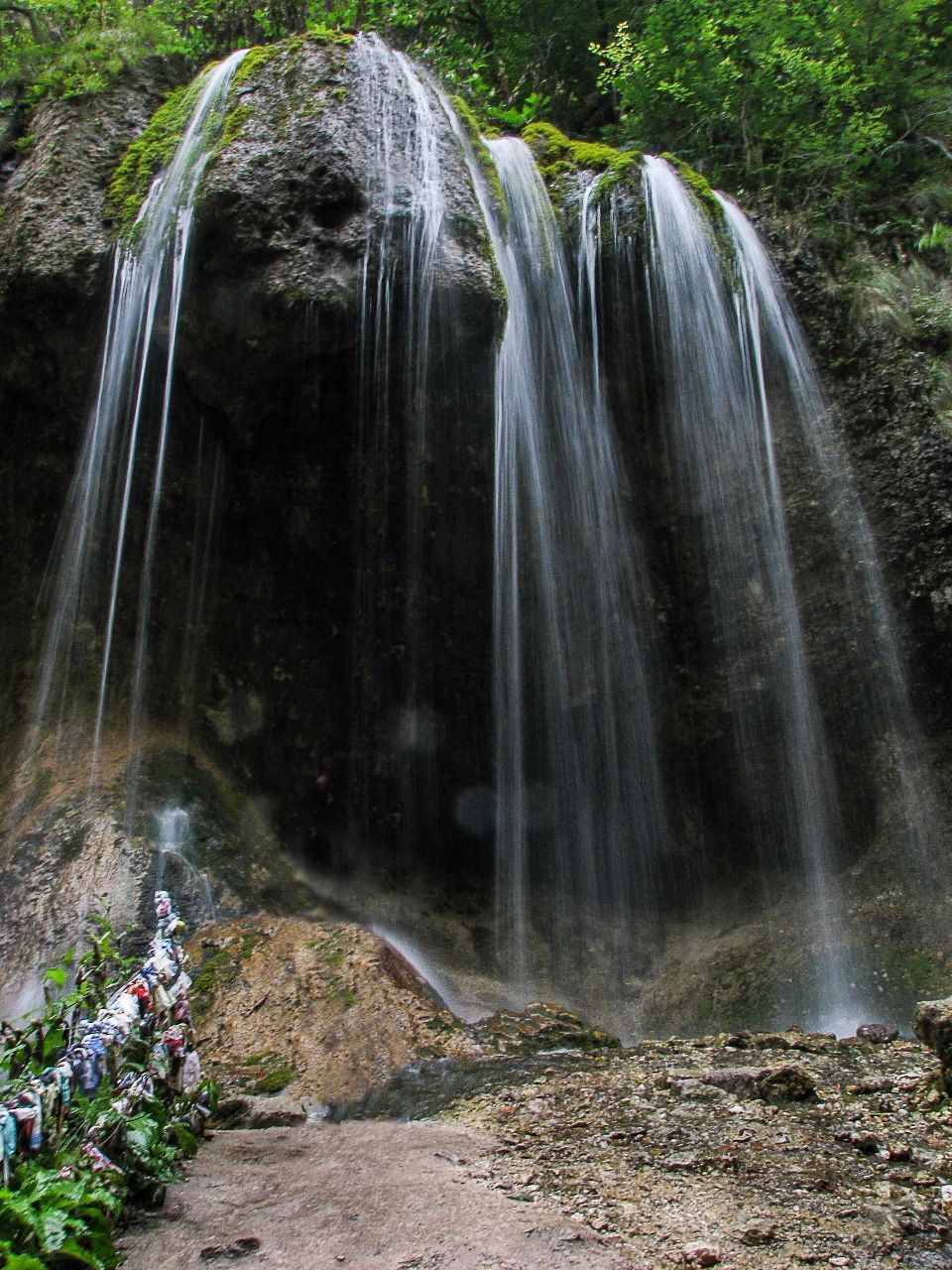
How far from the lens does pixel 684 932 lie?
9109 mm

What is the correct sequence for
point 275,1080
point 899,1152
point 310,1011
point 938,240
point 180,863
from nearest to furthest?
point 899,1152 < point 275,1080 < point 310,1011 < point 180,863 < point 938,240

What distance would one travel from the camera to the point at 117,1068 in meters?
3.63

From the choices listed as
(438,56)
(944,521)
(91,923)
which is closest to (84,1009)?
(91,923)

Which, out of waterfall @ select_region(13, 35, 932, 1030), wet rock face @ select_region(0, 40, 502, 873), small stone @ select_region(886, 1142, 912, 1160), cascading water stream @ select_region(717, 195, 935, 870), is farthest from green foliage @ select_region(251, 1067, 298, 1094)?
cascading water stream @ select_region(717, 195, 935, 870)

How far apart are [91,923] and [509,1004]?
363 cm

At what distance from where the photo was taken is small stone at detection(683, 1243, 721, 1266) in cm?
292

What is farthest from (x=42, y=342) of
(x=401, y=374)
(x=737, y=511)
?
(x=737, y=511)

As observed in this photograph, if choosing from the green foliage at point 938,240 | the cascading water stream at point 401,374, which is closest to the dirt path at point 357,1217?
the cascading water stream at point 401,374

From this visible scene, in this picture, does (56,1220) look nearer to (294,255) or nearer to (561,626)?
(561,626)

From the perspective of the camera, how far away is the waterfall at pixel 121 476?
8.91 metres

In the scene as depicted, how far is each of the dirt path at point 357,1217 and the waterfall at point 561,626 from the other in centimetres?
530

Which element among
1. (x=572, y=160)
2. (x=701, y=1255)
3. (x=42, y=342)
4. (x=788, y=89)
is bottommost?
(x=701, y=1255)

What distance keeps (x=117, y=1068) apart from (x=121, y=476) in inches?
271

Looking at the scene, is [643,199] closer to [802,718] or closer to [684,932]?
[802,718]
